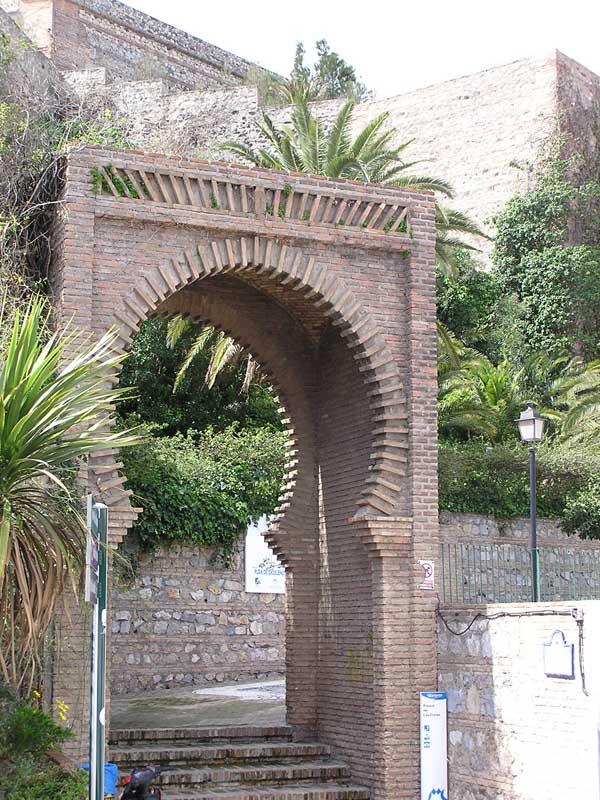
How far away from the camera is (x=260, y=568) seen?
64.3 ft

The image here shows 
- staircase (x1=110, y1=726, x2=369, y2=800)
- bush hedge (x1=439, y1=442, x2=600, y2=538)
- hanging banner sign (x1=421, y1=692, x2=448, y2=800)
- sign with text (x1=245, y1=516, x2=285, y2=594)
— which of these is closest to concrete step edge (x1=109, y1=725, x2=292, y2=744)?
staircase (x1=110, y1=726, x2=369, y2=800)

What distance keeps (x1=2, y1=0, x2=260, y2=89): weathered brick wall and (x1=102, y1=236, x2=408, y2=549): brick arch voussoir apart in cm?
2274

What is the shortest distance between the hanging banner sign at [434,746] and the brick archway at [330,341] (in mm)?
141

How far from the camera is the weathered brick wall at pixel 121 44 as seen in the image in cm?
3469

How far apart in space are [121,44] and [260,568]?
22731mm

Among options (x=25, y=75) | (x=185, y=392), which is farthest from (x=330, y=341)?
(x=185, y=392)

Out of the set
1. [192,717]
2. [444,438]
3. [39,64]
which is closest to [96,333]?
[192,717]

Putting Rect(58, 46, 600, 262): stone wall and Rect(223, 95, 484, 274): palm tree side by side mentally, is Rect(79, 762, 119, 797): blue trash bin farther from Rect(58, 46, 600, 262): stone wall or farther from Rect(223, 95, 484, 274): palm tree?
Rect(58, 46, 600, 262): stone wall

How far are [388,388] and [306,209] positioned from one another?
2.11m

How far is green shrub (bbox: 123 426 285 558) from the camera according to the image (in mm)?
18719

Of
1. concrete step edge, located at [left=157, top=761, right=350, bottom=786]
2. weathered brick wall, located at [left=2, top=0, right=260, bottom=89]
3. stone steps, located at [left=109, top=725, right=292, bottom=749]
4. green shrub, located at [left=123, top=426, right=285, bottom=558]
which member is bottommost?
concrete step edge, located at [left=157, top=761, right=350, bottom=786]

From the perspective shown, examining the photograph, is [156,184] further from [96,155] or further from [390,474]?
[390,474]

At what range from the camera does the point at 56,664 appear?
438 inches

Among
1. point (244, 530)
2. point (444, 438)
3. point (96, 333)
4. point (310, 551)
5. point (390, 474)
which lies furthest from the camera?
point (444, 438)
